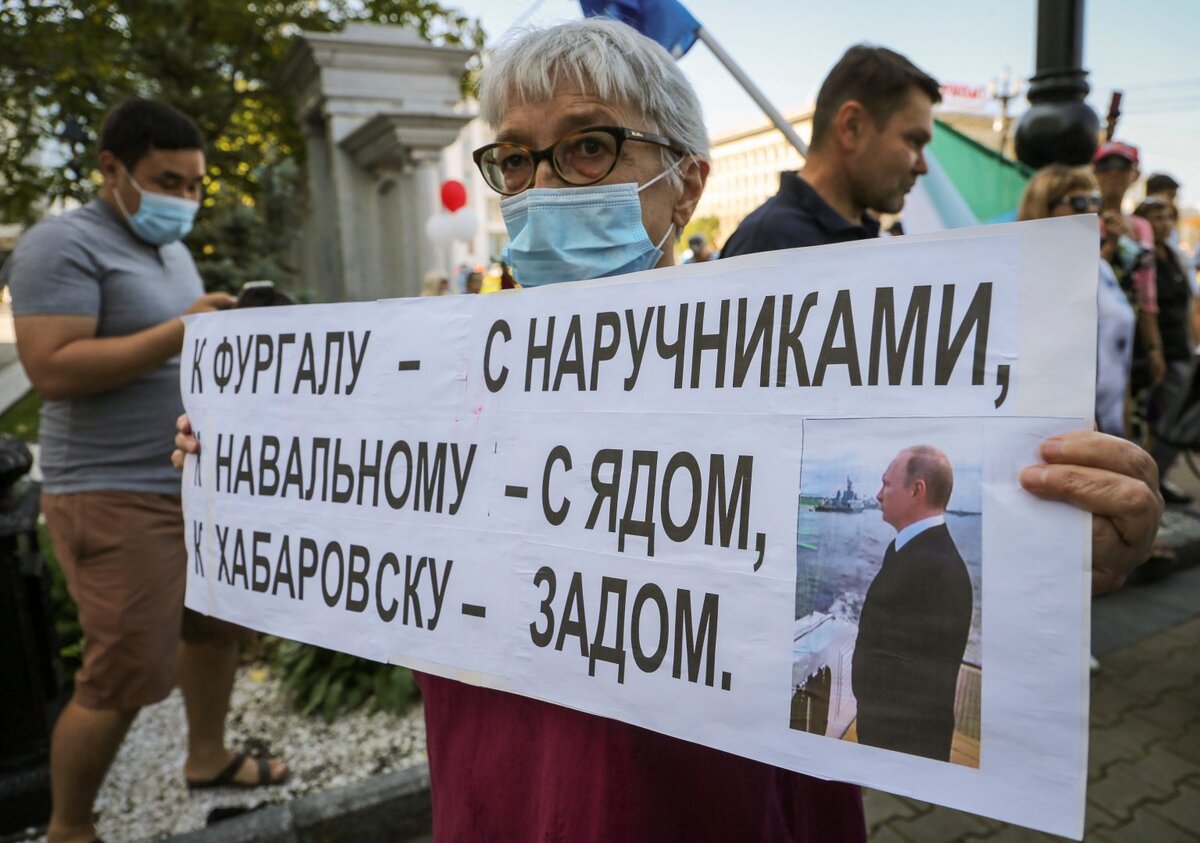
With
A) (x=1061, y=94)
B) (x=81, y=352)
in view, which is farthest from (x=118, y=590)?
(x=1061, y=94)

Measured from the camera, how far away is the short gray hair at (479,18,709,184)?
4.20 ft

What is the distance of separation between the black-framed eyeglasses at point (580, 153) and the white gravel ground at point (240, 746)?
2.43 metres

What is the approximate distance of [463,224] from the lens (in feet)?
30.3

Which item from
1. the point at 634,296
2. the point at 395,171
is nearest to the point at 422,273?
the point at 395,171

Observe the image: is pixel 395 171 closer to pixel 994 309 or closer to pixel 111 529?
pixel 111 529

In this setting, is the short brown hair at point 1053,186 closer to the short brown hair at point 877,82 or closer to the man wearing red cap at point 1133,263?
the man wearing red cap at point 1133,263

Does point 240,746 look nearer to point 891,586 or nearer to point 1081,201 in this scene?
point 891,586

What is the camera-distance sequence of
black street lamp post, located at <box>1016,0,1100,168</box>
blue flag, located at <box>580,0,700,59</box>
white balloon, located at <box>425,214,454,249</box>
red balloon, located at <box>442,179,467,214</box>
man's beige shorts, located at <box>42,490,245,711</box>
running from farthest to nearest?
red balloon, located at <box>442,179,467,214</box>
white balloon, located at <box>425,214,454,249</box>
black street lamp post, located at <box>1016,0,1100,168</box>
blue flag, located at <box>580,0,700,59</box>
man's beige shorts, located at <box>42,490,245,711</box>

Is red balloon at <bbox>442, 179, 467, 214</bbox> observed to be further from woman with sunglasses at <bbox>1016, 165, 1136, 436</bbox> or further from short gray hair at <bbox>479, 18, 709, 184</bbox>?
short gray hair at <bbox>479, 18, 709, 184</bbox>

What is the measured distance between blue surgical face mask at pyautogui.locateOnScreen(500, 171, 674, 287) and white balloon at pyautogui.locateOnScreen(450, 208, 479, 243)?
8.16 m

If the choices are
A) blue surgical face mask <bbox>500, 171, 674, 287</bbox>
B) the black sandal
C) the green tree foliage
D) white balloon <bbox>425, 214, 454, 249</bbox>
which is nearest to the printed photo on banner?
blue surgical face mask <bbox>500, 171, 674, 287</bbox>

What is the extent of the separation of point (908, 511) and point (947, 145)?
454 cm

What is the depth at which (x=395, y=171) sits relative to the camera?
28.1 ft

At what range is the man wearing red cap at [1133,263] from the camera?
4.19m
